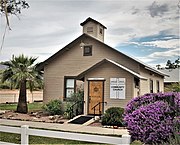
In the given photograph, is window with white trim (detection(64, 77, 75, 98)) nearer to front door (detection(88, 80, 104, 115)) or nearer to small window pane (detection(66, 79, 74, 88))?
small window pane (detection(66, 79, 74, 88))

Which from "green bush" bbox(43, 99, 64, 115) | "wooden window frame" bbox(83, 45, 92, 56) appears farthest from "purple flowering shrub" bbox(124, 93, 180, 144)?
"wooden window frame" bbox(83, 45, 92, 56)

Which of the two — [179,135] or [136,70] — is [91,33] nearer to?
[136,70]

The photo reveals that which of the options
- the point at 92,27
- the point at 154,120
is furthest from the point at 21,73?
the point at 154,120

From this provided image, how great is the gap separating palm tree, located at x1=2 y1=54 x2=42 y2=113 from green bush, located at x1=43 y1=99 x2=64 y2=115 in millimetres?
1671

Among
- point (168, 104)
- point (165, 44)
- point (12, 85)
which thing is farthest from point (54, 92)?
point (168, 104)

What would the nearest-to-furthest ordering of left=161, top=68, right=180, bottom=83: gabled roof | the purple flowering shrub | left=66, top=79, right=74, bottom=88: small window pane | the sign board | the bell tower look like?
the purple flowering shrub
the sign board
left=66, top=79, right=74, bottom=88: small window pane
the bell tower
left=161, top=68, right=180, bottom=83: gabled roof

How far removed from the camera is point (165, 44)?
17.5 metres

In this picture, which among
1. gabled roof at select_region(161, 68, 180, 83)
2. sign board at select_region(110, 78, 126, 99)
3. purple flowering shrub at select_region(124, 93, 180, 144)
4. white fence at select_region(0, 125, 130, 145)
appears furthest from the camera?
gabled roof at select_region(161, 68, 180, 83)

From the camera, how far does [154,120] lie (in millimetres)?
6473

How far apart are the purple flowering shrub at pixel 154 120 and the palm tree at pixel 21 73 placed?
1158cm

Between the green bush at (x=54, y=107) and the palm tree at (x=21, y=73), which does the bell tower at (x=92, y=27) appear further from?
the green bush at (x=54, y=107)

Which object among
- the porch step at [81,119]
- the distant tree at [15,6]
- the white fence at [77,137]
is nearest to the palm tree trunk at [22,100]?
the porch step at [81,119]

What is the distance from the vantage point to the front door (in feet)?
51.6

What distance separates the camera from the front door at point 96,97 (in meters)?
15.7
